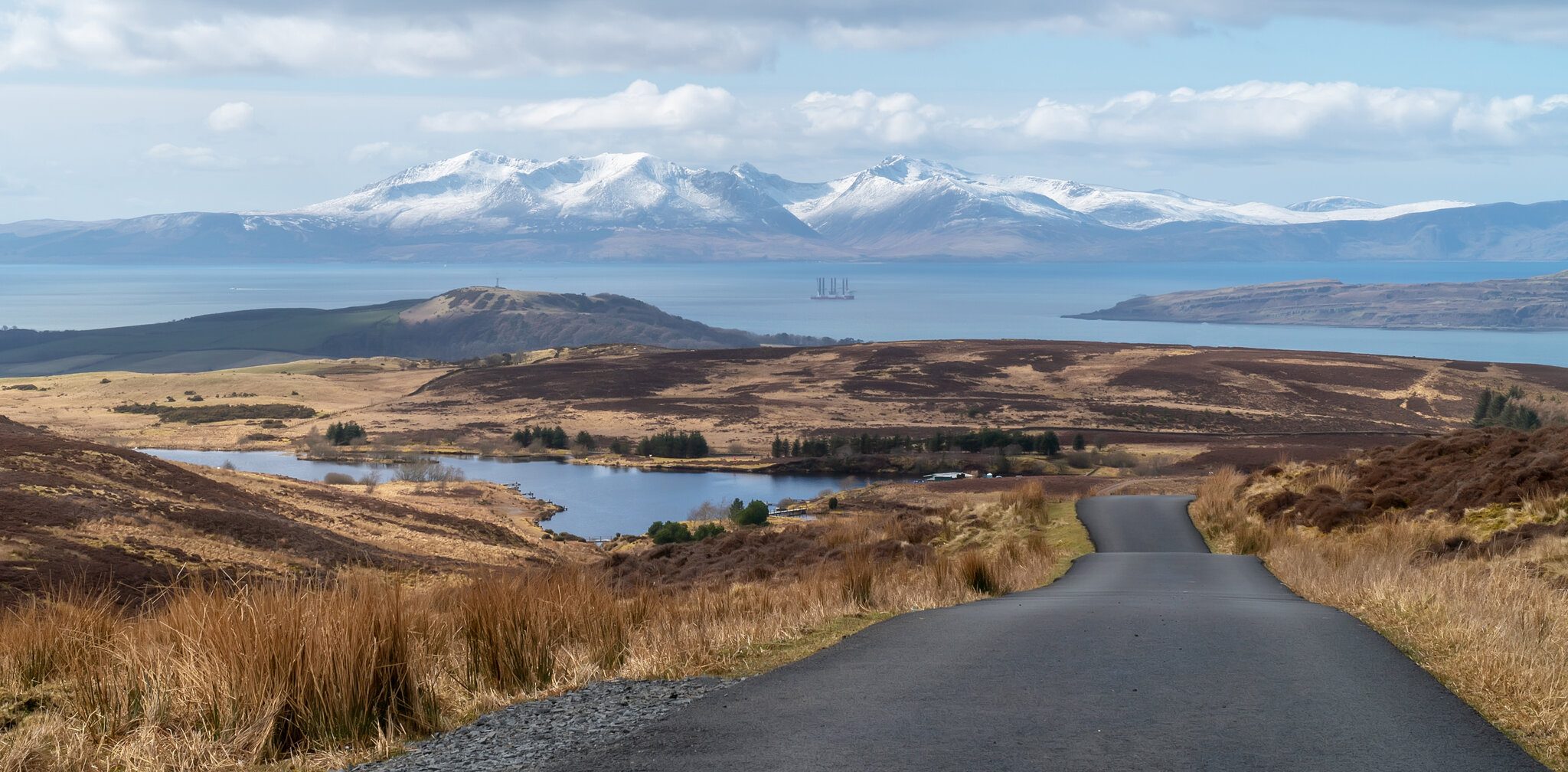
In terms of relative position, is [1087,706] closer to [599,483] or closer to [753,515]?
[753,515]

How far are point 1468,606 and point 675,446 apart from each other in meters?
78.1

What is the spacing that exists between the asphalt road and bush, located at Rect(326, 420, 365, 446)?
281ft

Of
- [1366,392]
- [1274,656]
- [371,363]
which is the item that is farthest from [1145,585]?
[371,363]

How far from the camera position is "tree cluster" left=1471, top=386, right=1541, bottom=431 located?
61.6 metres

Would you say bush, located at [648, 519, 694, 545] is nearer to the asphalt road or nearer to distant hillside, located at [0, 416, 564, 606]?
distant hillside, located at [0, 416, 564, 606]

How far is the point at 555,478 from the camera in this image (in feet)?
256

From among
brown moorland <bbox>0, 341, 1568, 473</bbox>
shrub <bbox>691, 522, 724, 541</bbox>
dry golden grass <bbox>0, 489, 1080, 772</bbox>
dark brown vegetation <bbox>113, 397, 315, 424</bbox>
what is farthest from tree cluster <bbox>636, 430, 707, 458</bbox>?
dry golden grass <bbox>0, 489, 1080, 772</bbox>

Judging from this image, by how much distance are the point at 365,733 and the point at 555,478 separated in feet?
238

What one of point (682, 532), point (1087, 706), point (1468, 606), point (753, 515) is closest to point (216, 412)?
point (753, 515)

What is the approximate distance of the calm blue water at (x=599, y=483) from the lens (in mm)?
61875

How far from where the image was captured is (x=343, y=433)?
91.3 m

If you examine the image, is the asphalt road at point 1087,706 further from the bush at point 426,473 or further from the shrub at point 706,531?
the bush at point 426,473

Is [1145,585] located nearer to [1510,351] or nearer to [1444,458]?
[1444,458]

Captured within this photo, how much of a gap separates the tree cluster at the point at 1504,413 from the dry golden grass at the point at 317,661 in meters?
58.3
